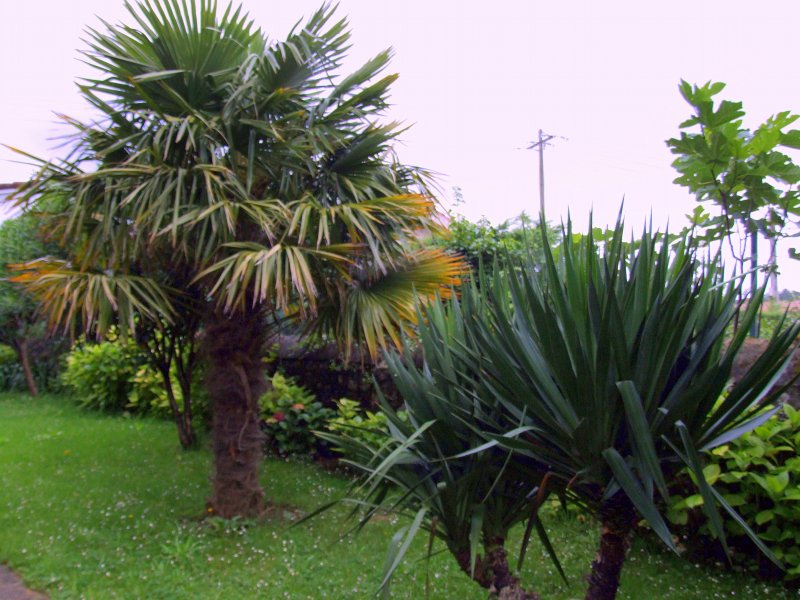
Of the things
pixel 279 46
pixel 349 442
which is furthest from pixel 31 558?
pixel 279 46

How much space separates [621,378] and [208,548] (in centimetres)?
394

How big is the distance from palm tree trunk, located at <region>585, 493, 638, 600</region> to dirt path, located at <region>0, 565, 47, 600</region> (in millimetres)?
3706

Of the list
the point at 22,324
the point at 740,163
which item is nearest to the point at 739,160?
the point at 740,163

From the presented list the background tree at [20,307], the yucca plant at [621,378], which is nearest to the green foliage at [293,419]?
the background tree at [20,307]

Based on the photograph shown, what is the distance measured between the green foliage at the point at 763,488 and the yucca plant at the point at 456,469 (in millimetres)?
1733

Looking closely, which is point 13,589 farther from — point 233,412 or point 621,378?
point 621,378

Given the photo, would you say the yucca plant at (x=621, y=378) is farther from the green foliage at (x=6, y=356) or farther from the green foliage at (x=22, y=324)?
the green foliage at (x=6, y=356)

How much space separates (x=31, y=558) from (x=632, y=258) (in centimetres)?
478

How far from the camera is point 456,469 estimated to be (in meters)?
2.67

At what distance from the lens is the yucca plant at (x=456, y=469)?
253 centimetres

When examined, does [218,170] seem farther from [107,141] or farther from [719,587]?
[719,587]

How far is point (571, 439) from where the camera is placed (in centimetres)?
226

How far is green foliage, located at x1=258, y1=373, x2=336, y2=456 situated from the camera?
24.6 feet

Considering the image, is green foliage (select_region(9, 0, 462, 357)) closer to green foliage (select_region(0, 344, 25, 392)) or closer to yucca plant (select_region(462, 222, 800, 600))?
yucca plant (select_region(462, 222, 800, 600))
